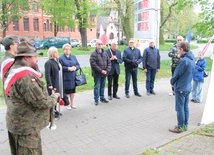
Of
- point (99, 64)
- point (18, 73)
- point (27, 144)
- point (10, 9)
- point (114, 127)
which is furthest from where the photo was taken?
point (10, 9)

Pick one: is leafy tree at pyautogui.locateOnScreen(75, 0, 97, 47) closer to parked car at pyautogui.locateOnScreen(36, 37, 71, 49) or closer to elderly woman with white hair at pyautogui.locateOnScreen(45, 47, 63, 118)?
parked car at pyautogui.locateOnScreen(36, 37, 71, 49)

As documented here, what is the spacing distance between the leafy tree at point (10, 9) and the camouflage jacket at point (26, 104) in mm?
34430

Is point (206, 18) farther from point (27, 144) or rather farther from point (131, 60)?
point (27, 144)

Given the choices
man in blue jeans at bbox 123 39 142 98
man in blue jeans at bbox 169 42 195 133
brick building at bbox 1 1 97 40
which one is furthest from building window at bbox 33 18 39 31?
man in blue jeans at bbox 169 42 195 133

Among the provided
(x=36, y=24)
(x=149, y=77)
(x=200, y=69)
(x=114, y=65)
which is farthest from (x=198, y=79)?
(x=36, y=24)

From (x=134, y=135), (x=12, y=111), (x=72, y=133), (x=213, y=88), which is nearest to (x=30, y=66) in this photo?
(x=12, y=111)

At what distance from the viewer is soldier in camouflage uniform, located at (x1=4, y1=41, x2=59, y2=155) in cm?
271

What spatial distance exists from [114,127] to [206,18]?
526 inches

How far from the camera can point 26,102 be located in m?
2.78

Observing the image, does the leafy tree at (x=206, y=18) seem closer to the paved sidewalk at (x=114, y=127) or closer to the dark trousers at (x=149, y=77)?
the dark trousers at (x=149, y=77)

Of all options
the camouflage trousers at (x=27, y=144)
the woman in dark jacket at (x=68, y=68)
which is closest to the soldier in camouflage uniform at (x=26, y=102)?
the camouflage trousers at (x=27, y=144)

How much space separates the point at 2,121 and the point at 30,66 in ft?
11.9

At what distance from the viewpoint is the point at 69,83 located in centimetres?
623

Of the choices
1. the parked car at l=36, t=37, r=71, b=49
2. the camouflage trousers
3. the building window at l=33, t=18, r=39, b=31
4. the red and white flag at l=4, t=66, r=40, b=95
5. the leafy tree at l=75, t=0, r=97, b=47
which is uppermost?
the building window at l=33, t=18, r=39, b=31
